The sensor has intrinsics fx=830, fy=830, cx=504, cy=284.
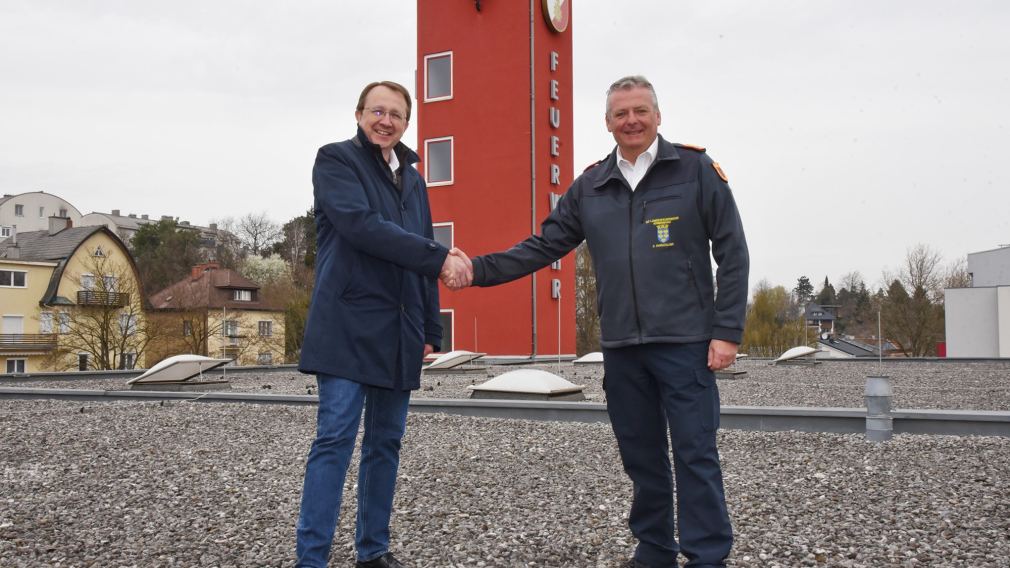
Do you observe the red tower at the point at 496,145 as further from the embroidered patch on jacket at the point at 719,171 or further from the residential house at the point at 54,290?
the embroidered patch on jacket at the point at 719,171

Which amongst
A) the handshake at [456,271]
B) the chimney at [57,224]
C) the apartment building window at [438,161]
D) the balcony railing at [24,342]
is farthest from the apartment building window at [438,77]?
the chimney at [57,224]

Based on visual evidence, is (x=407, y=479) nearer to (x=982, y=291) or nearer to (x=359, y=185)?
(x=359, y=185)

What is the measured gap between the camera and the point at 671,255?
3.28 m

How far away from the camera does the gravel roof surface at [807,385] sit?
11.1 m

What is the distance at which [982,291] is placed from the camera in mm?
40250

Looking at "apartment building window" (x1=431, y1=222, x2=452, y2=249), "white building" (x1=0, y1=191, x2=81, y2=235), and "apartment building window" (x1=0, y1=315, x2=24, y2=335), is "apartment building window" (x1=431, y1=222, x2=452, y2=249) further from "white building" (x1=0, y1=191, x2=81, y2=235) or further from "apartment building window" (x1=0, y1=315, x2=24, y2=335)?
"white building" (x1=0, y1=191, x2=81, y2=235)

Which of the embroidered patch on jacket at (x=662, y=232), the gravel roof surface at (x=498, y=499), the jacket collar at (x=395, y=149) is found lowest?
the gravel roof surface at (x=498, y=499)

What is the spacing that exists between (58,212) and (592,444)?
82554mm

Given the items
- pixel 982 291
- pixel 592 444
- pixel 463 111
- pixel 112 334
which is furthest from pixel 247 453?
pixel 982 291

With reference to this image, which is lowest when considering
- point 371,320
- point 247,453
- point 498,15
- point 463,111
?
point 247,453

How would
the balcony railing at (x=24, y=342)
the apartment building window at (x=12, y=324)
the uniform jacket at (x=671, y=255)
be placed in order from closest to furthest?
the uniform jacket at (x=671, y=255) < the balcony railing at (x=24, y=342) < the apartment building window at (x=12, y=324)

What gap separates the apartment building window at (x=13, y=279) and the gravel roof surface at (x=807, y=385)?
29.4m

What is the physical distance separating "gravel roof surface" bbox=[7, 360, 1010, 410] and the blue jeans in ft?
23.8

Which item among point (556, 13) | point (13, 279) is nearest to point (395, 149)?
point (556, 13)
